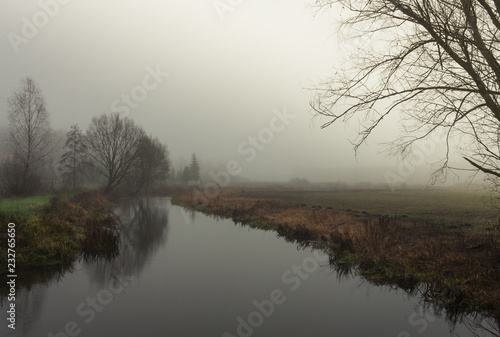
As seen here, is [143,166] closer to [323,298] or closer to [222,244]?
[222,244]

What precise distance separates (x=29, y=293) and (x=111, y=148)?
36527 mm

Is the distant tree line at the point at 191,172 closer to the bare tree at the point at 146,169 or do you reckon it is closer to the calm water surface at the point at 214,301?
the bare tree at the point at 146,169

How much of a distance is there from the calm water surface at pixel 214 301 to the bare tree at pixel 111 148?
3157cm

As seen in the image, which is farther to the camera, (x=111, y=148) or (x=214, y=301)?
(x=111, y=148)

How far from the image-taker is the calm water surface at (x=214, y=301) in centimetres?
628

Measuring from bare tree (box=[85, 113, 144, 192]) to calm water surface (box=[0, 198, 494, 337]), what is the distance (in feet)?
104

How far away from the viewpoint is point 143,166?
51375 mm

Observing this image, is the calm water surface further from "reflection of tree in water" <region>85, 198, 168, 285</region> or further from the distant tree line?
the distant tree line

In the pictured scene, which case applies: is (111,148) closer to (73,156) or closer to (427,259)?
(73,156)

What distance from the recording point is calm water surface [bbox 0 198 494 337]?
6277 mm

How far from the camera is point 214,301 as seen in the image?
25.3ft

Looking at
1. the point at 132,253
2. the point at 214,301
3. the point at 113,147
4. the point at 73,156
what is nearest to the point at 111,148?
the point at 113,147

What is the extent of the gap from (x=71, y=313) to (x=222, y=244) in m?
8.28

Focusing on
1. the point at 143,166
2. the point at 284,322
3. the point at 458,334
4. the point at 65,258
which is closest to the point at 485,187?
the point at 458,334
